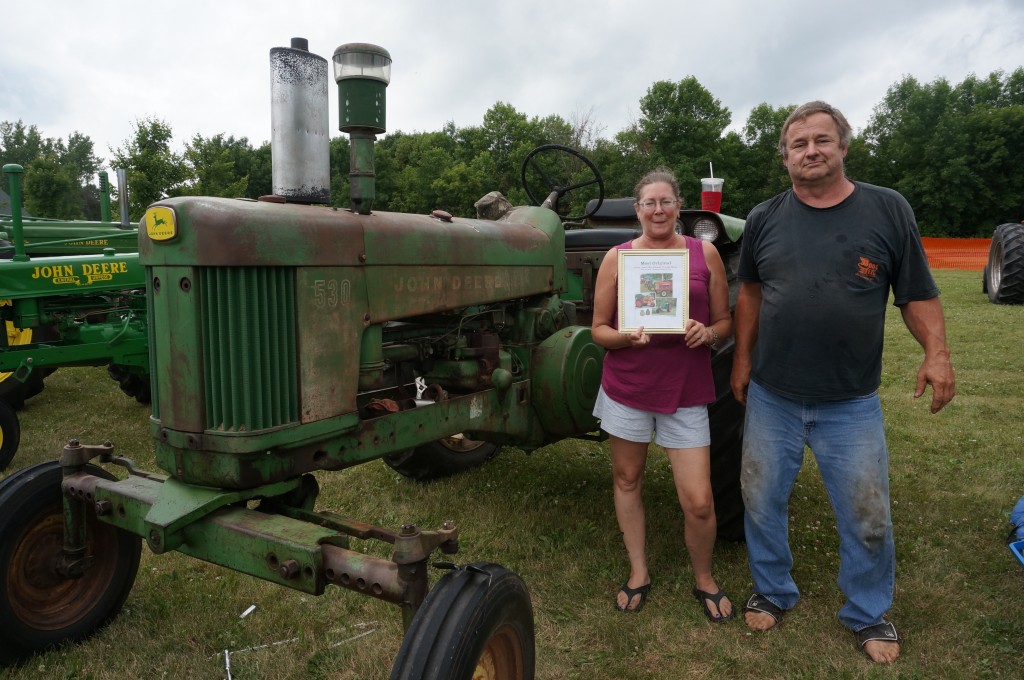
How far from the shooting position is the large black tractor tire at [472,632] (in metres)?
1.70

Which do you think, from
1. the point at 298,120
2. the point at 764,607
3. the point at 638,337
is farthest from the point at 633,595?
the point at 298,120

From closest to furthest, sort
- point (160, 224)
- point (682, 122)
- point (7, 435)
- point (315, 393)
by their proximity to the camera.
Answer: point (160, 224) → point (315, 393) → point (7, 435) → point (682, 122)

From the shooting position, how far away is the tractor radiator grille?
1.96m

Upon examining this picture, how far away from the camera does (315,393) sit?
2158mm

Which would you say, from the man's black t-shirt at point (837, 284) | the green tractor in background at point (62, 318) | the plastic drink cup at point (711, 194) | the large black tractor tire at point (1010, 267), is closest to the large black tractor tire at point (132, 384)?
the green tractor in background at point (62, 318)

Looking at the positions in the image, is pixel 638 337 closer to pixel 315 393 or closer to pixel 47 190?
pixel 315 393

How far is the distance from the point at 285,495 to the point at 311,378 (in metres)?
0.45

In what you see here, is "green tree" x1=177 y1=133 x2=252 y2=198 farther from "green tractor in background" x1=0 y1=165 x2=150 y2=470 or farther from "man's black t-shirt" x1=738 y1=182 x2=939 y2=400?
"man's black t-shirt" x1=738 y1=182 x2=939 y2=400

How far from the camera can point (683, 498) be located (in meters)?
2.73

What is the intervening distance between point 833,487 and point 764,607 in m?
0.56

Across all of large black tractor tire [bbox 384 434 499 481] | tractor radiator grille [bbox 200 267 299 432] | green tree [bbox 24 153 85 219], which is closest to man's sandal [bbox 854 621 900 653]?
large black tractor tire [bbox 384 434 499 481]

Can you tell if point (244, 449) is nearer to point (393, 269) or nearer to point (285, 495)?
point (285, 495)

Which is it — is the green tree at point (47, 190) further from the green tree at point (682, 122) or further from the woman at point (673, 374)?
the woman at point (673, 374)

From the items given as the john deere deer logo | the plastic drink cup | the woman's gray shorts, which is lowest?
the woman's gray shorts
